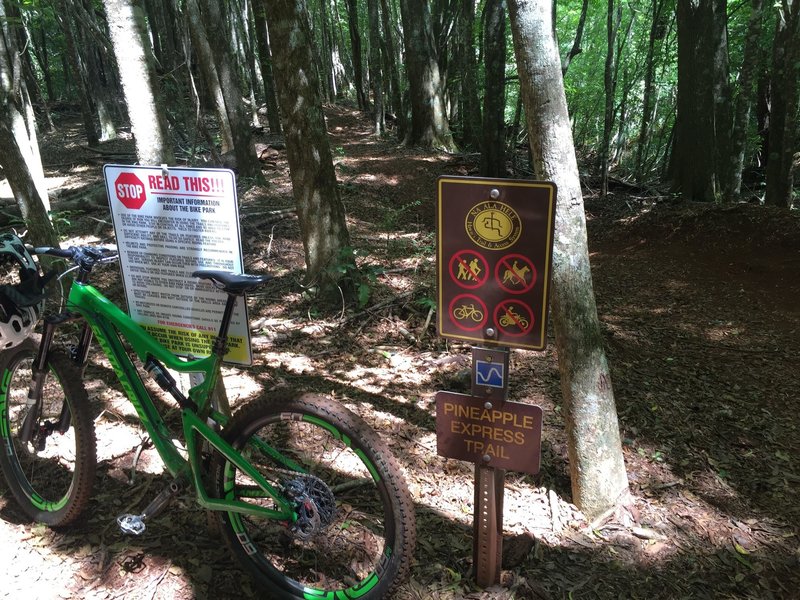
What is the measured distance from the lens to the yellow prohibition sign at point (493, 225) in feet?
7.23

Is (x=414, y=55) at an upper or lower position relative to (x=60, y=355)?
upper

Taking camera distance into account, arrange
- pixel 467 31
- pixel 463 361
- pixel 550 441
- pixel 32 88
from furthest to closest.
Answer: pixel 32 88 → pixel 467 31 → pixel 463 361 → pixel 550 441

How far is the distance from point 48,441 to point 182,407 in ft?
5.32

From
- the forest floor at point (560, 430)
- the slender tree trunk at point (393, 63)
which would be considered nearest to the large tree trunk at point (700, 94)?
the forest floor at point (560, 430)

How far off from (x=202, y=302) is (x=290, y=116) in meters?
3.17

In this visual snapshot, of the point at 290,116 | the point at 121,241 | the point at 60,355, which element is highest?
the point at 290,116

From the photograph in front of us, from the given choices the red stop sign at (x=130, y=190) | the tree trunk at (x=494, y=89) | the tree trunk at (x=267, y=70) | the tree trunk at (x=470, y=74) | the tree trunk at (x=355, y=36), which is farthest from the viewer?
the tree trunk at (x=355, y=36)

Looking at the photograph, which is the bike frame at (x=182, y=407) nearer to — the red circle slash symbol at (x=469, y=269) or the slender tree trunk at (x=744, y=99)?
the red circle slash symbol at (x=469, y=269)

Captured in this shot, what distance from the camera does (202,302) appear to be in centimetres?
271

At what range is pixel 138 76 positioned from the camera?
3158mm

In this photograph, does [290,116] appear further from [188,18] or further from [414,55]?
[414,55]

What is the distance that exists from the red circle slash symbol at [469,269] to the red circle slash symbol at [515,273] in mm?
60

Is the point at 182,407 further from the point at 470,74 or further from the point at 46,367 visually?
the point at 470,74

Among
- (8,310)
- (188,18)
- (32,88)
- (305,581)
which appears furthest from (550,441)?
(32,88)
